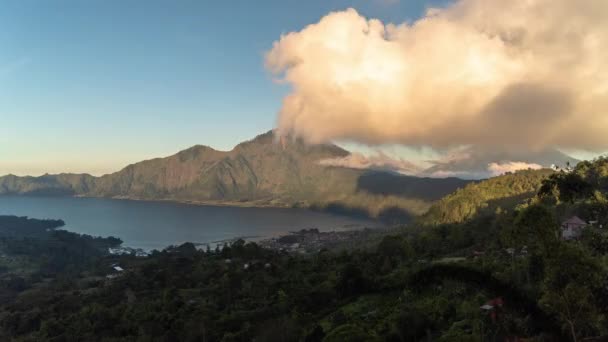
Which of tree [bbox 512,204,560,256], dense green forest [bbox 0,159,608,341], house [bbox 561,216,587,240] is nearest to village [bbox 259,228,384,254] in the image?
dense green forest [bbox 0,159,608,341]

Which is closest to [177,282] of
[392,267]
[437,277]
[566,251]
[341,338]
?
[392,267]

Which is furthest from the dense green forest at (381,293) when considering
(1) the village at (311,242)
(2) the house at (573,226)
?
(1) the village at (311,242)

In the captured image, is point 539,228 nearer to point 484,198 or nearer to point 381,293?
point 381,293

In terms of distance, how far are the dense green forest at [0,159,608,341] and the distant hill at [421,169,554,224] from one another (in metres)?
29.2

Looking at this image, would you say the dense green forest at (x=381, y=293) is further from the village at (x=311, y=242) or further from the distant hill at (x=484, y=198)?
the village at (x=311, y=242)

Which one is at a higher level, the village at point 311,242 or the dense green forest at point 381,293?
the dense green forest at point 381,293

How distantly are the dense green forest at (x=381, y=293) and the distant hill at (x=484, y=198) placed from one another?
95.7 feet

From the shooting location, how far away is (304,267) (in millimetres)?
→ 63062

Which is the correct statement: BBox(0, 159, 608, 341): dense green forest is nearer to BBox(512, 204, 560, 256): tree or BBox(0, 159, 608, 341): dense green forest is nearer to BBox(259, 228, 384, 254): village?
BBox(512, 204, 560, 256): tree

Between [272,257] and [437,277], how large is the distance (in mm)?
48788

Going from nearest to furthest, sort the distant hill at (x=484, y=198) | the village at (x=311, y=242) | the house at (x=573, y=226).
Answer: the house at (x=573, y=226) → the distant hill at (x=484, y=198) → the village at (x=311, y=242)

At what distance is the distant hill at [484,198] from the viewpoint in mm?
117125

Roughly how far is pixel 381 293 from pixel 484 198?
4163 inches

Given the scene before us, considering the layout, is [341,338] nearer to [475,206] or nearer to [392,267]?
[392,267]
